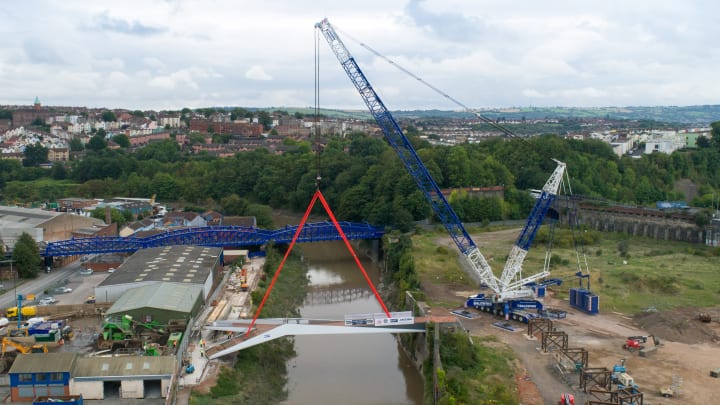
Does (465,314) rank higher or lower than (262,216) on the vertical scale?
lower

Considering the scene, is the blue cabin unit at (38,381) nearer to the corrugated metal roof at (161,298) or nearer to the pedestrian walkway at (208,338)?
the pedestrian walkway at (208,338)

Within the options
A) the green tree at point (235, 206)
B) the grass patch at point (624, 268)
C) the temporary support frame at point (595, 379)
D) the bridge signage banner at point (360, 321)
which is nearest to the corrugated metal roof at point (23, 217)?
the green tree at point (235, 206)

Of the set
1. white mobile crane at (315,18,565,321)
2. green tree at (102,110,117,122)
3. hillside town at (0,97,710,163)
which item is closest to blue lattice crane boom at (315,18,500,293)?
white mobile crane at (315,18,565,321)

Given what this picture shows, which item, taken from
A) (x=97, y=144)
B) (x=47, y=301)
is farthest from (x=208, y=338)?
(x=97, y=144)

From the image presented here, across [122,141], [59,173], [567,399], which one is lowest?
[567,399]

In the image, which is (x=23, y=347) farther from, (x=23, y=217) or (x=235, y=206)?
(x=235, y=206)

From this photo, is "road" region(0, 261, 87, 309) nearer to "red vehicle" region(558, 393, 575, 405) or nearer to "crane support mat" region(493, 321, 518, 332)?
"crane support mat" region(493, 321, 518, 332)
